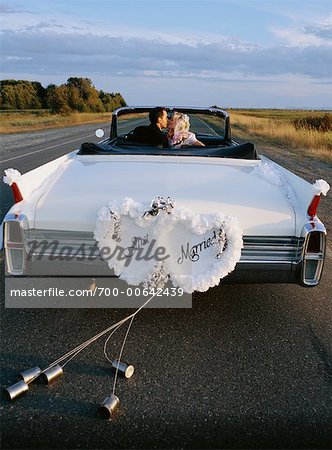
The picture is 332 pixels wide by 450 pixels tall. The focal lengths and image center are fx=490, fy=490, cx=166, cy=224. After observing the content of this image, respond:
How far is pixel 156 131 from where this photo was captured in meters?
5.20

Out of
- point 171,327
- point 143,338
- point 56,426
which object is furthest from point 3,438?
point 171,327

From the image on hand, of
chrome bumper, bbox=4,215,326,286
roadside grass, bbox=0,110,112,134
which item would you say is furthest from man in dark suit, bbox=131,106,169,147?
roadside grass, bbox=0,110,112,134

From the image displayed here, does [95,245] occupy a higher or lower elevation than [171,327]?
higher

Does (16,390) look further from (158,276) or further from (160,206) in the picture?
(160,206)

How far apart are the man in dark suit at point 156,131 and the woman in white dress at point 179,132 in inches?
3.0

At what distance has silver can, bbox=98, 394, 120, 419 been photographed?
8.18 ft

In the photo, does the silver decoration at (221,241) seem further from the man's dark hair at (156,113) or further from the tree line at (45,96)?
the tree line at (45,96)

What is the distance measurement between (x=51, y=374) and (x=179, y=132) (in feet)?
10.1

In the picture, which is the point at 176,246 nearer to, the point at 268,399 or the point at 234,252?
the point at 234,252

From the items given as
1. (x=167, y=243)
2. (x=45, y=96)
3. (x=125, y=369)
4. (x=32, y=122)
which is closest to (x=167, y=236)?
(x=167, y=243)

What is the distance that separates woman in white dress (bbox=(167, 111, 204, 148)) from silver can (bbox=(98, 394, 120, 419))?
3.15m

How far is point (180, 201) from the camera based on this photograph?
129 inches

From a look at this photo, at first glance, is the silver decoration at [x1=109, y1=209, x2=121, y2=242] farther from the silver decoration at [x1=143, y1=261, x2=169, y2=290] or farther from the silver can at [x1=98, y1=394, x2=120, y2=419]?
the silver can at [x1=98, y1=394, x2=120, y2=419]

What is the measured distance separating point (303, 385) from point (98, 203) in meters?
1.70
